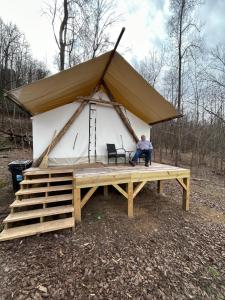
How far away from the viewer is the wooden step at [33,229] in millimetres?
2676

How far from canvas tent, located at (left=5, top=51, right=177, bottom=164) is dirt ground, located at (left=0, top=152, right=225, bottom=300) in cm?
198

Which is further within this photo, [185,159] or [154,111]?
[185,159]

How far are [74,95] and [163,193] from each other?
12.5 ft

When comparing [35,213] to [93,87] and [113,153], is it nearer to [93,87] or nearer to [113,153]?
[113,153]

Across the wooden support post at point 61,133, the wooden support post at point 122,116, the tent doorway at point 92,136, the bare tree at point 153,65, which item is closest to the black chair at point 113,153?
the tent doorway at point 92,136

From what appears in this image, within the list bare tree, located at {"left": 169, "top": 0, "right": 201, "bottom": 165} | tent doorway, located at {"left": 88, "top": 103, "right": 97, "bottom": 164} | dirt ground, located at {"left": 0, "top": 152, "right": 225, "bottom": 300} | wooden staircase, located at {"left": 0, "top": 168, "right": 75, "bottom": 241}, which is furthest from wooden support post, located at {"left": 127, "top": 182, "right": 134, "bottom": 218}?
bare tree, located at {"left": 169, "top": 0, "right": 201, "bottom": 165}

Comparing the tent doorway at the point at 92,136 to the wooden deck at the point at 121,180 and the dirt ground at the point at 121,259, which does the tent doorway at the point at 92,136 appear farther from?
the dirt ground at the point at 121,259

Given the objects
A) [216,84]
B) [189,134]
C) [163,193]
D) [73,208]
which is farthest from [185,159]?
[73,208]

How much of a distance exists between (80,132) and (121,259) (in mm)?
3661

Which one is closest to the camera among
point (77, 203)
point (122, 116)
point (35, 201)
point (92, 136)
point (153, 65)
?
point (35, 201)

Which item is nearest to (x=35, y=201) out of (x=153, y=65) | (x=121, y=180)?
(x=121, y=180)

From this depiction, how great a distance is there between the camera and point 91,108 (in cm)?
547

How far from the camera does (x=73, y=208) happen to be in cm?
336

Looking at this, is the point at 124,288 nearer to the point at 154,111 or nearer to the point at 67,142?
the point at 67,142
